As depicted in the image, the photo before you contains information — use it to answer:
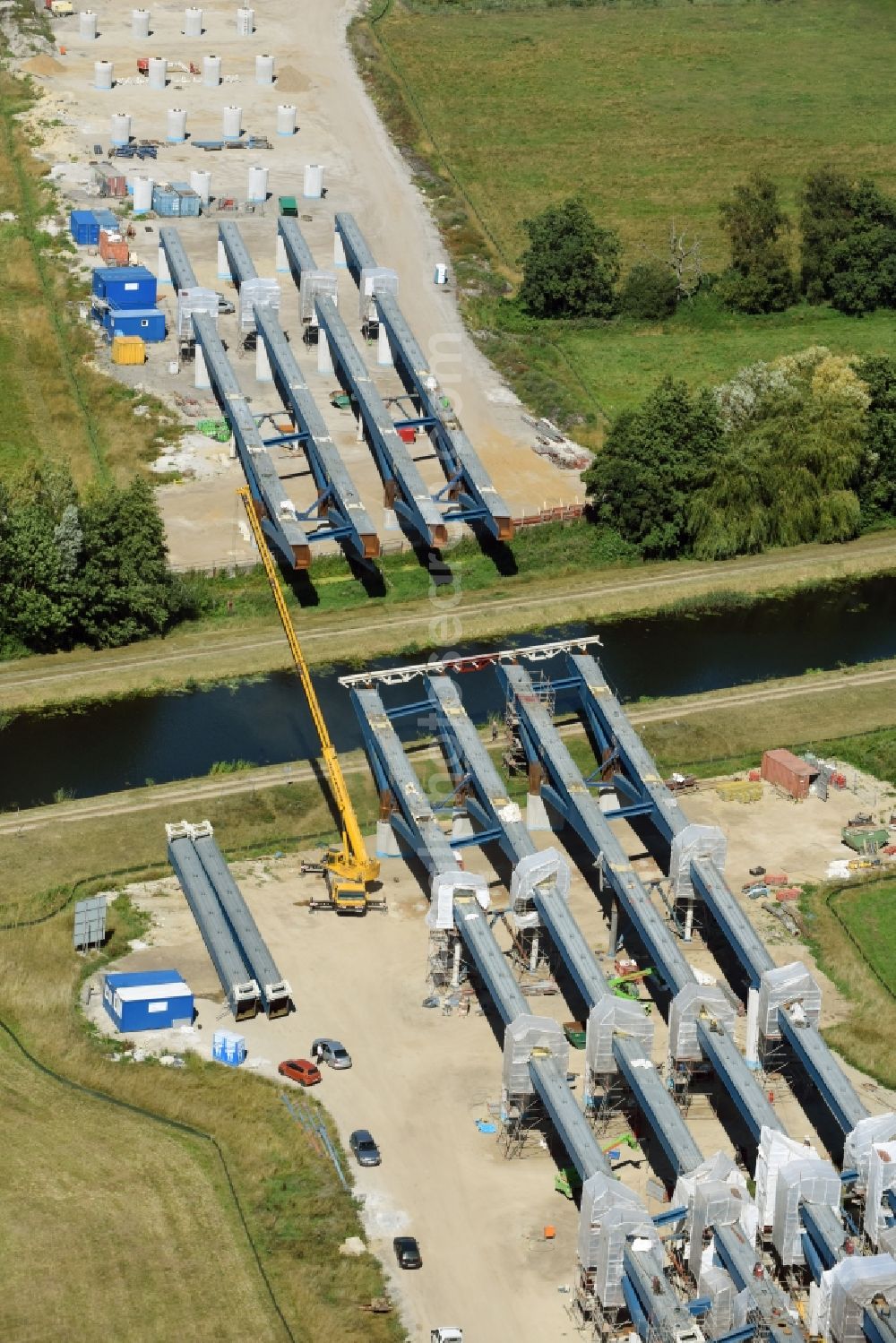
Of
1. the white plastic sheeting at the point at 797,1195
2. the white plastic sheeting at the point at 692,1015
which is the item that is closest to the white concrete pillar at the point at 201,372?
the white plastic sheeting at the point at 692,1015

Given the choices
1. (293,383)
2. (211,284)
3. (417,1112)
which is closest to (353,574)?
(293,383)

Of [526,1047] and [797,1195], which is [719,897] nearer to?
[526,1047]

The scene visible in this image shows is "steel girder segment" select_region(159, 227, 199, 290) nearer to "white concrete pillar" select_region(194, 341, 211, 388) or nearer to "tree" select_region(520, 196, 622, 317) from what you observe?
"white concrete pillar" select_region(194, 341, 211, 388)

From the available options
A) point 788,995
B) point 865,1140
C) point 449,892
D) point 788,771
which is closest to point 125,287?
point 788,771

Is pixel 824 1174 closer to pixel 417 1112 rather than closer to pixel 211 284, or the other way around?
pixel 417 1112

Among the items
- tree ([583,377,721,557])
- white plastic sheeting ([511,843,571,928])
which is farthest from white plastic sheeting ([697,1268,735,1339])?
tree ([583,377,721,557])
